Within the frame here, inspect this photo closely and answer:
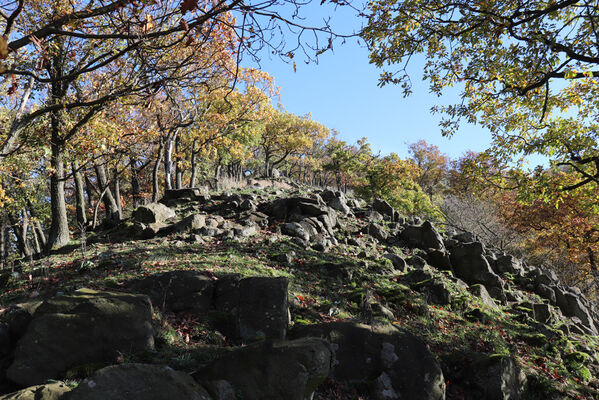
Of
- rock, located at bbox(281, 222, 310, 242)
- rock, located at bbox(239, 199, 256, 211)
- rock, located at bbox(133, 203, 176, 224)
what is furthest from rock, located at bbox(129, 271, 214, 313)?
rock, located at bbox(239, 199, 256, 211)

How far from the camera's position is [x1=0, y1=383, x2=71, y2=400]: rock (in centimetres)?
290

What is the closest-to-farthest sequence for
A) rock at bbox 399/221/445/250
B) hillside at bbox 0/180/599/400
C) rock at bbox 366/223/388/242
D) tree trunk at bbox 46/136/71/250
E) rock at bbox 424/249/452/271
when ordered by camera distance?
1. hillside at bbox 0/180/599/400
2. tree trunk at bbox 46/136/71/250
3. rock at bbox 424/249/452/271
4. rock at bbox 399/221/445/250
5. rock at bbox 366/223/388/242

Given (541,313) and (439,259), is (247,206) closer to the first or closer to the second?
(439,259)

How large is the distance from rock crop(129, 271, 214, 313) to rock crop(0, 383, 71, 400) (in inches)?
107

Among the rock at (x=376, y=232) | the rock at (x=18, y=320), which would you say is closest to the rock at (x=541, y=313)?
the rock at (x=376, y=232)

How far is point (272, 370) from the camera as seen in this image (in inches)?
139

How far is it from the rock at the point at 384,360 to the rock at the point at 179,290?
6.45ft

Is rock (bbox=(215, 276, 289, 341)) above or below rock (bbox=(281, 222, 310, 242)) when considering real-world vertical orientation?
below

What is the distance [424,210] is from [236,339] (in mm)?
21062

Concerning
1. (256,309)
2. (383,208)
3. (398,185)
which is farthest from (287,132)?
(256,309)

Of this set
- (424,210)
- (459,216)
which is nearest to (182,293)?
(424,210)

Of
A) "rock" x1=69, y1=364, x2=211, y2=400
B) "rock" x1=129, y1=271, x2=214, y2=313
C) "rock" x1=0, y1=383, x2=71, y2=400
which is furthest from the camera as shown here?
"rock" x1=129, y1=271, x2=214, y2=313

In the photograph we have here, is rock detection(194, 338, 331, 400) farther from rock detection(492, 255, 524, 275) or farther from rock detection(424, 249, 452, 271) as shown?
rock detection(492, 255, 524, 275)

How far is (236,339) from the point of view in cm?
545
